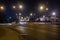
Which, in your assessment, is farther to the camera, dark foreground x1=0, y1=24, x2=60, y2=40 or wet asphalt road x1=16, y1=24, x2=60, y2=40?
wet asphalt road x1=16, y1=24, x2=60, y2=40

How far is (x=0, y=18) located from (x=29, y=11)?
27275mm

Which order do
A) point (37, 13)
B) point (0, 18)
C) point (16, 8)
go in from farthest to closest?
point (37, 13) < point (0, 18) < point (16, 8)

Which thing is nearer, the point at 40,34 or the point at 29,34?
the point at 40,34

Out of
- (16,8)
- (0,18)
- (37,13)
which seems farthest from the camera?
(37,13)

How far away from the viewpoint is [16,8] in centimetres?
4638

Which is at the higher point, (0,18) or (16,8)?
(16,8)

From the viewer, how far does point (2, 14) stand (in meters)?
51.9

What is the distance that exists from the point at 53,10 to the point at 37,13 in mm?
8767

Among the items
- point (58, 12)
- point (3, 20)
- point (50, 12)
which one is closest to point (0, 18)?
point (3, 20)

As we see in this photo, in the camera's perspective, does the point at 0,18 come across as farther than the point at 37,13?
No

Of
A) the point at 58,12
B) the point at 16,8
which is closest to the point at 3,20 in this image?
the point at 16,8

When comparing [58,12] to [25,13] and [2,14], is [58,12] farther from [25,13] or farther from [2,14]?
[2,14]

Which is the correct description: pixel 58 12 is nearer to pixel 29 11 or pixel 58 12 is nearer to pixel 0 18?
pixel 29 11

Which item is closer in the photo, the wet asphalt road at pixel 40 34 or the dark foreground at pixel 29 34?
the dark foreground at pixel 29 34
